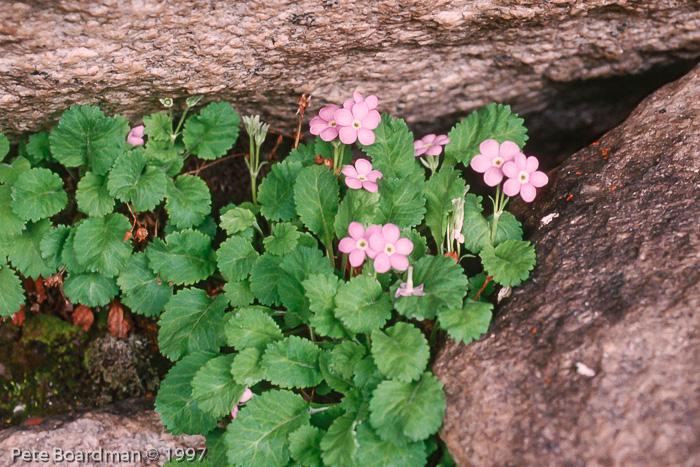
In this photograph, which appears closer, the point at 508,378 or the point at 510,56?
the point at 508,378

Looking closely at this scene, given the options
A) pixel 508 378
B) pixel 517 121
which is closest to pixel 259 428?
pixel 508 378

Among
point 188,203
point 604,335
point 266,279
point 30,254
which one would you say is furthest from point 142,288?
point 604,335

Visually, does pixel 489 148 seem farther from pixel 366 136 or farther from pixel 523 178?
pixel 366 136

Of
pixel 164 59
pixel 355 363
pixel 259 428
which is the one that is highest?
pixel 164 59

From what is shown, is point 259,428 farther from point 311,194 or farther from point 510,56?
point 510,56

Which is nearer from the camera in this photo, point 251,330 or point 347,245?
point 347,245

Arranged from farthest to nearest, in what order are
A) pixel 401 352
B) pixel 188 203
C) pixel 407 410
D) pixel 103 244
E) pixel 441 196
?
pixel 188 203, pixel 103 244, pixel 441 196, pixel 401 352, pixel 407 410

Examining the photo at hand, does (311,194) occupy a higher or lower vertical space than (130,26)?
lower
